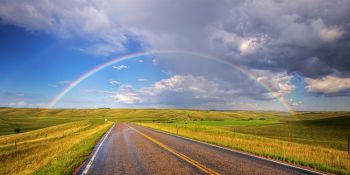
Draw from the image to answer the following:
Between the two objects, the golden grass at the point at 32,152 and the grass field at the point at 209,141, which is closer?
the grass field at the point at 209,141

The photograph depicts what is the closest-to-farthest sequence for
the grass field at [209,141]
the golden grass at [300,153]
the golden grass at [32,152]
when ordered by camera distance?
the golden grass at [300,153] < the grass field at [209,141] < the golden grass at [32,152]

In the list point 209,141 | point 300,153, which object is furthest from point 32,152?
point 300,153

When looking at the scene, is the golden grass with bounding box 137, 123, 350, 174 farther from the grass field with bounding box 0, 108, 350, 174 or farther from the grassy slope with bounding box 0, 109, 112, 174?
the grassy slope with bounding box 0, 109, 112, 174

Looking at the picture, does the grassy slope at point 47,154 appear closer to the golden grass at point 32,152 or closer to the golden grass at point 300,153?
the golden grass at point 32,152

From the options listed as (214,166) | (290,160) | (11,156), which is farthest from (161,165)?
(11,156)

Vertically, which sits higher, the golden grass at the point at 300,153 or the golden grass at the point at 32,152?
the golden grass at the point at 300,153

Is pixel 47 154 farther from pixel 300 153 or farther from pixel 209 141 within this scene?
pixel 300 153

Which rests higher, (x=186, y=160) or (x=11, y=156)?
(x=186, y=160)

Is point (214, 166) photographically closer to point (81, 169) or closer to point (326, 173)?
point (326, 173)

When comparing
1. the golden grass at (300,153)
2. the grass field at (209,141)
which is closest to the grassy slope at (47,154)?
the grass field at (209,141)

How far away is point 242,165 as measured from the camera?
10.7 m

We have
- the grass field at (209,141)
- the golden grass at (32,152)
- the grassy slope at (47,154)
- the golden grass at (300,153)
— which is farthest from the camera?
the golden grass at (32,152)

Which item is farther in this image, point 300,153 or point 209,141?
point 209,141

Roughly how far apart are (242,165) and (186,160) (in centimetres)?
259
